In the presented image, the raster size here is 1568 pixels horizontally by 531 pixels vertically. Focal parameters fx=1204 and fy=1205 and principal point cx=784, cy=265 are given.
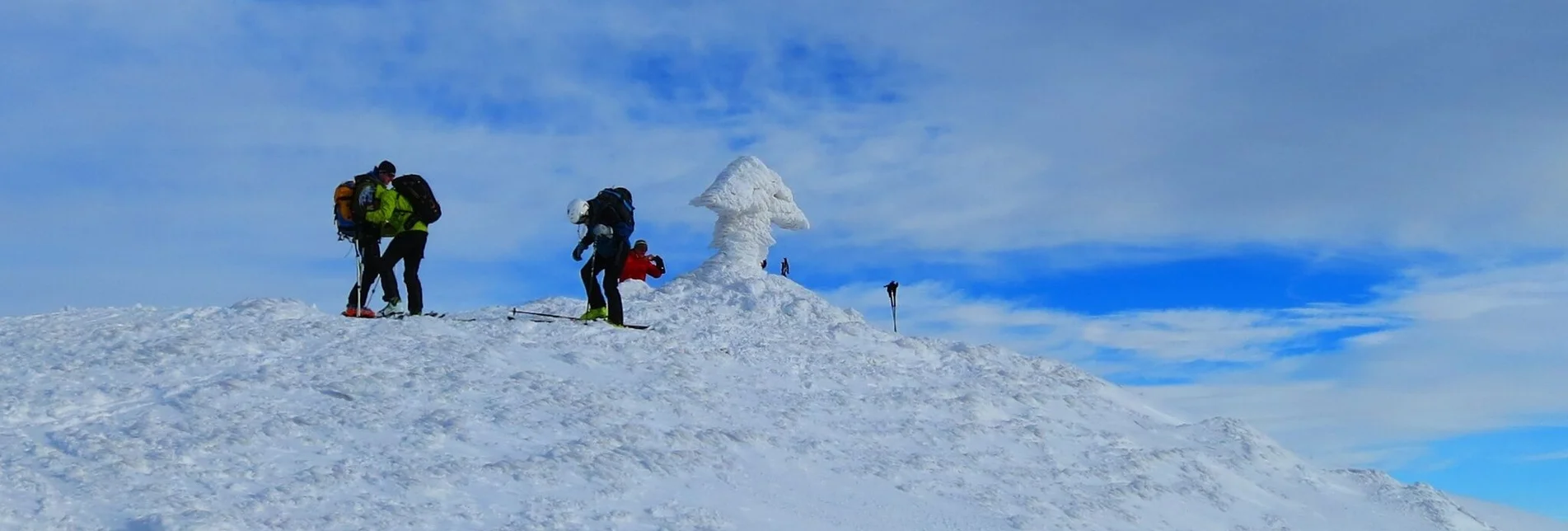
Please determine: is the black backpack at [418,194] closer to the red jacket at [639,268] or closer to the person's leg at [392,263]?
the person's leg at [392,263]

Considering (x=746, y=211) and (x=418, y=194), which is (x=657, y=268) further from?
(x=418, y=194)

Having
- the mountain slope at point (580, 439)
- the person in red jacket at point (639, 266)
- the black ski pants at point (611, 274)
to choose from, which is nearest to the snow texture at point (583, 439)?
the mountain slope at point (580, 439)

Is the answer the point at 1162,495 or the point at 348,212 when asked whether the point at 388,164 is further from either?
the point at 1162,495

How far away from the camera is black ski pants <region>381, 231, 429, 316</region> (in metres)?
14.1

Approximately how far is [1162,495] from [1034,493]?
5.06ft

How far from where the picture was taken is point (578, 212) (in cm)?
1473

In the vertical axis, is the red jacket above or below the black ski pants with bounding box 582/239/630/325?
above

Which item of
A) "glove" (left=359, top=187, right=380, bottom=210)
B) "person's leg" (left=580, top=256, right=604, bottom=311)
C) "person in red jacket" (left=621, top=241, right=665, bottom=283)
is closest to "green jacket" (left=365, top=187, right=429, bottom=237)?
"glove" (left=359, top=187, right=380, bottom=210)

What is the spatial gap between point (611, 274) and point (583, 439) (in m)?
5.11

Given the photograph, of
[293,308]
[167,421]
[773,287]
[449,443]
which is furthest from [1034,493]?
[773,287]

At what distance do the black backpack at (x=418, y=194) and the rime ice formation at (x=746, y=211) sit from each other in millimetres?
8117

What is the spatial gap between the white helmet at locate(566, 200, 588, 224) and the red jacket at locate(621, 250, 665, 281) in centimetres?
669

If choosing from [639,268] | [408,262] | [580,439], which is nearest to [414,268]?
[408,262]

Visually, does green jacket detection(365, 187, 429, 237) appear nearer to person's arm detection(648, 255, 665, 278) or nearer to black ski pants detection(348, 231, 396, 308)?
black ski pants detection(348, 231, 396, 308)
